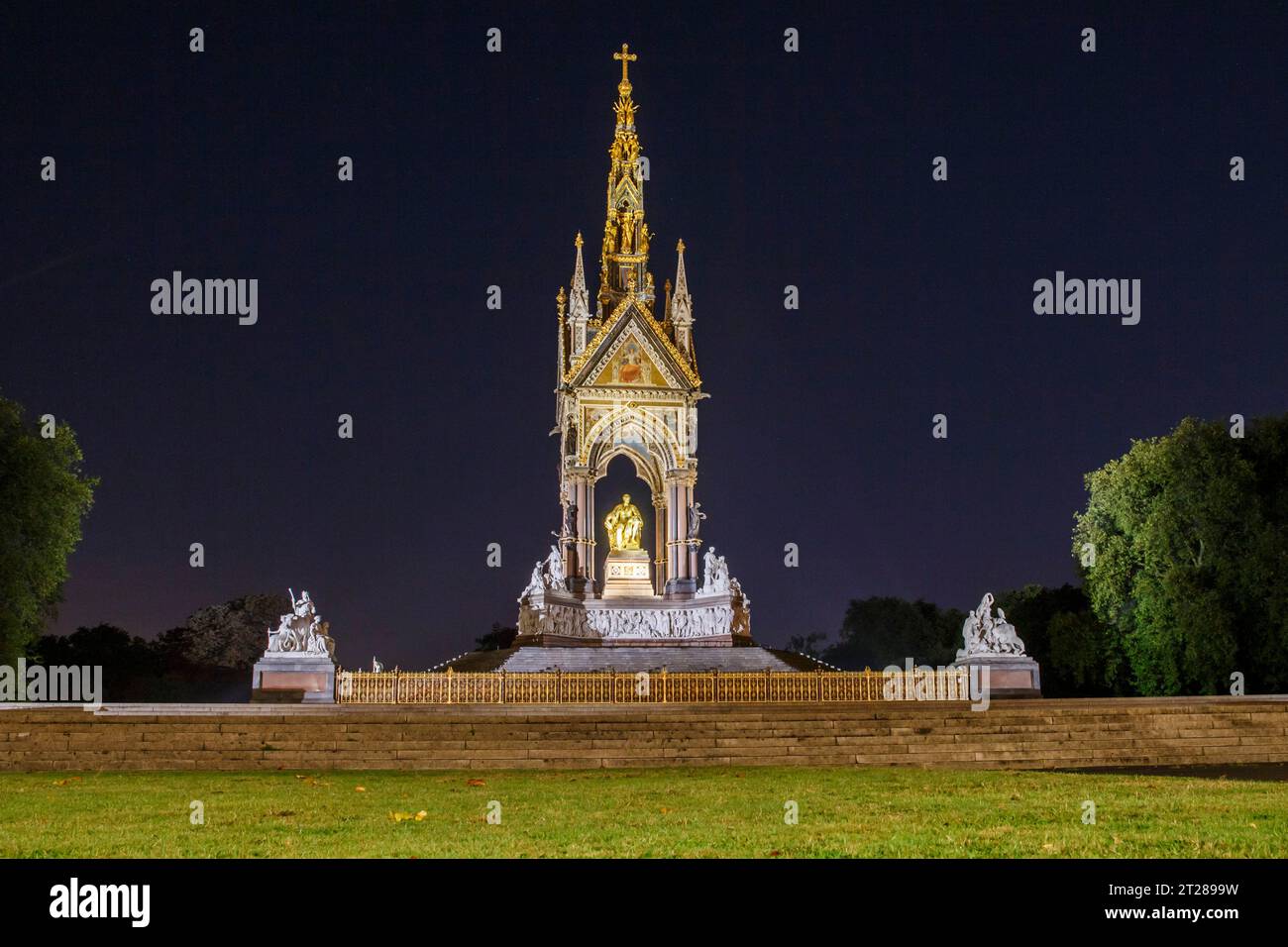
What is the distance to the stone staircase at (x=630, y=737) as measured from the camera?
61.3 ft

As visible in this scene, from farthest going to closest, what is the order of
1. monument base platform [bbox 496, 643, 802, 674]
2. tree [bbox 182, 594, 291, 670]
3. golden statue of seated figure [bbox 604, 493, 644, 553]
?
1. tree [bbox 182, 594, 291, 670]
2. golden statue of seated figure [bbox 604, 493, 644, 553]
3. monument base platform [bbox 496, 643, 802, 674]

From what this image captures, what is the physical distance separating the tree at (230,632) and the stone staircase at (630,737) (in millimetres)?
38840

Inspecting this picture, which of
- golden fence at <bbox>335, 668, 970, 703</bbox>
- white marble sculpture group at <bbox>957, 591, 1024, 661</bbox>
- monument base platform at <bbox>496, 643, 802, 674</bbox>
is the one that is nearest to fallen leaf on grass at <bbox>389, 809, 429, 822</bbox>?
golden fence at <bbox>335, 668, 970, 703</bbox>

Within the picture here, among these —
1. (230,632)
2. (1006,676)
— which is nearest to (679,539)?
(1006,676)

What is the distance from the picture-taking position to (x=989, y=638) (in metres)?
26.6

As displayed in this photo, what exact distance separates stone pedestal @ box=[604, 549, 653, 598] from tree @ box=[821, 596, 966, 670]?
2514 cm

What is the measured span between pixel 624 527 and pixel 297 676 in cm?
1987

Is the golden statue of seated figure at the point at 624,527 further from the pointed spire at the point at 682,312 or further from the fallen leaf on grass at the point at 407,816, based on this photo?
the fallen leaf on grass at the point at 407,816

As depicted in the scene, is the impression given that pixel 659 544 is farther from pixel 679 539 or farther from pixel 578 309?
pixel 578 309

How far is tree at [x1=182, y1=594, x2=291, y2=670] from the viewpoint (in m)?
58.5

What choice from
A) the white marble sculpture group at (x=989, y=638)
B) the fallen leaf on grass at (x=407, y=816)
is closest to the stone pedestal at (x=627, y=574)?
the white marble sculpture group at (x=989, y=638)

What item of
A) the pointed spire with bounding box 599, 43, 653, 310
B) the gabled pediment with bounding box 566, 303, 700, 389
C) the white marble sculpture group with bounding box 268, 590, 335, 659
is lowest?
the white marble sculpture group with bounding box 268, 590, 335, 659

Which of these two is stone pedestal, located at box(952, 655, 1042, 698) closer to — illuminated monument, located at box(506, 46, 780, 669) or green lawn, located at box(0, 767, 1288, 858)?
green lawn, located at box(0, 767, 1288, 858)
